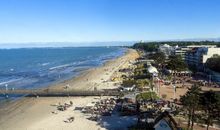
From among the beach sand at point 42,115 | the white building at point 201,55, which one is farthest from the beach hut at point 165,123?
the white building at point 201,55

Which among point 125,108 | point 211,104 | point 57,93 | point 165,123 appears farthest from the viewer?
point 57,93

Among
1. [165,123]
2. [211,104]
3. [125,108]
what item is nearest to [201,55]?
[125,108]

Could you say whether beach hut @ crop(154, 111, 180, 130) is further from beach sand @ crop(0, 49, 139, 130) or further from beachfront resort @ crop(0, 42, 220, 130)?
beach sand @ crop(0, 49, 139, 130)

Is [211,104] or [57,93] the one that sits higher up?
[211,104]

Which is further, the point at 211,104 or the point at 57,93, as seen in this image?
the point at 57,93

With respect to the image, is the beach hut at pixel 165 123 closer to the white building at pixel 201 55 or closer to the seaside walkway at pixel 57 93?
the seaside walkway at pixel 57 93

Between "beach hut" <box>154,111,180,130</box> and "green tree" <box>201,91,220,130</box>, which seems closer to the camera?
"beach hut" <box>154,111,180,130</box>

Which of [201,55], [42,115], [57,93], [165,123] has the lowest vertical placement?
[42,115]

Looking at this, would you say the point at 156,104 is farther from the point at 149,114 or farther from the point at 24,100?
the point at 24,100

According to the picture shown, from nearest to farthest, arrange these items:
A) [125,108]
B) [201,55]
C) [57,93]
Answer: [125,108] → [57,93] → [201,55]

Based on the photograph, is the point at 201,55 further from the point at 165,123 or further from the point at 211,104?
the point at 165,123

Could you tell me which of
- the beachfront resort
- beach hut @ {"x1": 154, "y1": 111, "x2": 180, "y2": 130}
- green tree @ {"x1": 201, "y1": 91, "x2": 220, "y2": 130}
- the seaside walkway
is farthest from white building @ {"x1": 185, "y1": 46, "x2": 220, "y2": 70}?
beach hut @ {"x1": 154, "y1": 111, "x2": 180, "y2": 130}
